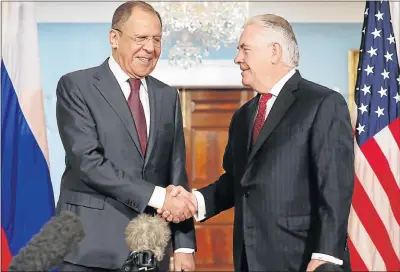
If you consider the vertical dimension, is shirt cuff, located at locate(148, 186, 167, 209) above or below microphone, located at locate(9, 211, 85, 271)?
below

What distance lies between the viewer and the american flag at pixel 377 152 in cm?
504

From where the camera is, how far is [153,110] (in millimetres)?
2697

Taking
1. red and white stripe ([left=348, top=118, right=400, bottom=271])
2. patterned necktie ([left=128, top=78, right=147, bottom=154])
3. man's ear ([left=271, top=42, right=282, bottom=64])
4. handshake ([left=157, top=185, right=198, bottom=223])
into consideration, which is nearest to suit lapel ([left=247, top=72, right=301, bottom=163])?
man's ear ([left=271, top=42, right=282, bottom=64])

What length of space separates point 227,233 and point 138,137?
4917mm

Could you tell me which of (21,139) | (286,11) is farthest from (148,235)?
(286,11)

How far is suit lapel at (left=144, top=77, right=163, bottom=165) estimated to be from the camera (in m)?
2.65

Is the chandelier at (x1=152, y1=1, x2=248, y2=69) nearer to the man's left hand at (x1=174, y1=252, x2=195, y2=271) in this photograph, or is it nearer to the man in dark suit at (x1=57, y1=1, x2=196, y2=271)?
the man in dark suit at (x1=57, y1=1, x2=196, y2=271)

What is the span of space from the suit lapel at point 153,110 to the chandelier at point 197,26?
3.75 metres

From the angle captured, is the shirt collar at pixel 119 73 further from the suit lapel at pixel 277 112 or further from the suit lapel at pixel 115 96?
→ the suit lapel at pixel 277 112

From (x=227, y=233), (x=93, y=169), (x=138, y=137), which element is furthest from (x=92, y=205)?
(x=227, y=233)

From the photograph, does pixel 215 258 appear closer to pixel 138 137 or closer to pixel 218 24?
pixel 218 24

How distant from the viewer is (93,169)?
2547 millimetres

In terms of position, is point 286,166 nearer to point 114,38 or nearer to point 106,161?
point 106,161

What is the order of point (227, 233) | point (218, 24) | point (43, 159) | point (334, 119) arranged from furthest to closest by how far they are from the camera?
point (227, 233), point (218, 24), point (43, 159), point (334, 119)
